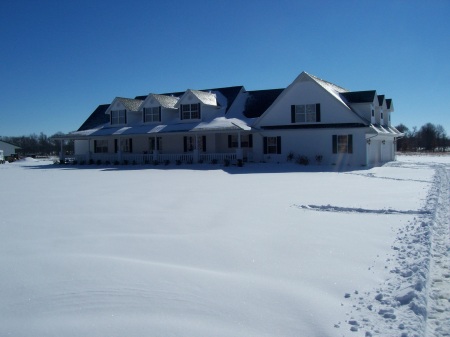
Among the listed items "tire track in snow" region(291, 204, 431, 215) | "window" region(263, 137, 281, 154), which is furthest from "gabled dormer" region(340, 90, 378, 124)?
"tire track in snow" region(291, 204, 431, 215)

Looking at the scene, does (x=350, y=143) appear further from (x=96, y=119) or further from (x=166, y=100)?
(x=96, y=119)

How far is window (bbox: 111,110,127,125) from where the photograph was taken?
36906 millimetres

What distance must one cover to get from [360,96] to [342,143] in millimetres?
4189

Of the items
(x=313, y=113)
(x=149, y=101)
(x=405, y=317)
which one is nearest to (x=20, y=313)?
(x=405, y=317)

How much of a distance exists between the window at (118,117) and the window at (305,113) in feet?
51.6

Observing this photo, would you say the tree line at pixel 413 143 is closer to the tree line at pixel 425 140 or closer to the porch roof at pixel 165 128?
the tree line at pixel 425 140

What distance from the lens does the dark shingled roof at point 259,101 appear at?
33.5 m

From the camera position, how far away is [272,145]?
3044cm

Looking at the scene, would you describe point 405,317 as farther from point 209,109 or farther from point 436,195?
point 209,109

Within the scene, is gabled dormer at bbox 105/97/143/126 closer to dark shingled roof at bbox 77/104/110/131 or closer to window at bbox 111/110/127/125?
window at bbox 111/110/127/125

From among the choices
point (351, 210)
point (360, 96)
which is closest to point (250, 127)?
point (360, 96)

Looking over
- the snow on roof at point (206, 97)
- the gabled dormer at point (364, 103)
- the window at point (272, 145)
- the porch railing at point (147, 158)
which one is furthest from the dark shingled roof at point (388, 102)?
the porch railing at point (147, 158)

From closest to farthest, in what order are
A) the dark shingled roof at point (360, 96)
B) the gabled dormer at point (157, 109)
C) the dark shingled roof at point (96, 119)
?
the dark shingled roof at point (360, 96) → the gabled dormer at point (157, 109) → the dark shingled roof at point (96, 119)

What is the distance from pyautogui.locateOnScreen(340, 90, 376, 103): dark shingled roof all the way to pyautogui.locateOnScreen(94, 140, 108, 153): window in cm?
2191
